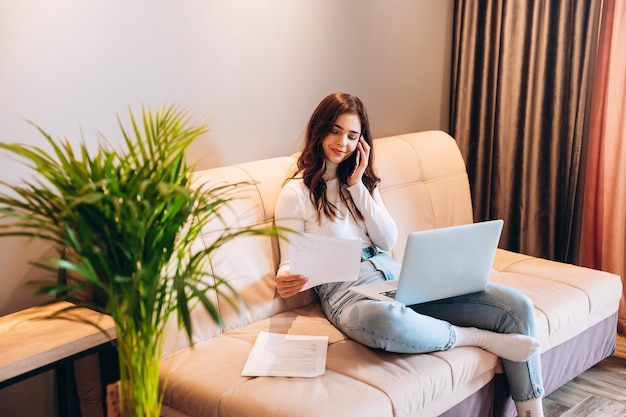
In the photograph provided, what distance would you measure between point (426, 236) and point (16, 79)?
4.20 ft

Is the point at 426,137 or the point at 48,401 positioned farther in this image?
the point at 426,137

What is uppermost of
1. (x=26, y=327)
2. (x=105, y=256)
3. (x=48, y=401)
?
(x=105, y=256)

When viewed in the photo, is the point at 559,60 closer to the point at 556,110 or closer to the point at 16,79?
the point at 556,110

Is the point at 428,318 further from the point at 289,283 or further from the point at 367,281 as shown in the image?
the point at 289,283

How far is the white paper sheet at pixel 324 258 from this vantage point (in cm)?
229

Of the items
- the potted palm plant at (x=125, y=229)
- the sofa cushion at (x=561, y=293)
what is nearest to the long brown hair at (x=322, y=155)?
the sofa cushion at (x=561, y=293)

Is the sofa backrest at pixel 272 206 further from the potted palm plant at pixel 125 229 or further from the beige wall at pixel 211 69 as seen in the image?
the potted palm plant at pixel 125 229

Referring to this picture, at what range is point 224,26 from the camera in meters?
2.69

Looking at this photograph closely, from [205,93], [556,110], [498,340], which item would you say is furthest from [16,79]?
[556,110]

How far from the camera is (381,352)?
2.24 meters

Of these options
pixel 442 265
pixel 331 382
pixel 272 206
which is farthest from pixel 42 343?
pixel 442 265

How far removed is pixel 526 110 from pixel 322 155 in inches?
53.7

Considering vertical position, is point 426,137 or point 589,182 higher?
point 426,137

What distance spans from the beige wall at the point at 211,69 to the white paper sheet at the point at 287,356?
0.74m
